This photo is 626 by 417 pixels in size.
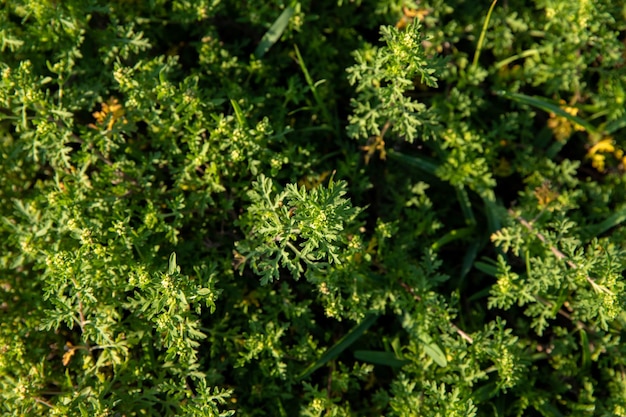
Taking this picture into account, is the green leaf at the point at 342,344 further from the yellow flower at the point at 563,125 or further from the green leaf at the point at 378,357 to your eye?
the yellow flower at the point at 563,125

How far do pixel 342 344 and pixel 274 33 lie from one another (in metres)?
2.54

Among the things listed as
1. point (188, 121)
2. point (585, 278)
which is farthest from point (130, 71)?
point (585, 278)

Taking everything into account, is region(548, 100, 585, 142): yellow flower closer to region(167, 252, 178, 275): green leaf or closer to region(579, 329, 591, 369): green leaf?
region(579, 329, 591, 369): green leaf

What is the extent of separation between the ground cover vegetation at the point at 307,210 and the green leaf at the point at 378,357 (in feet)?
0.06

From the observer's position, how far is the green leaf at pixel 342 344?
438 cm

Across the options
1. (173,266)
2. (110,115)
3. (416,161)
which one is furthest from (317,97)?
(173,266)

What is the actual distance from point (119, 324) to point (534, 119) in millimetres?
3954

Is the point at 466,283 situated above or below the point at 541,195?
below

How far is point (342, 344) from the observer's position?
177 inches

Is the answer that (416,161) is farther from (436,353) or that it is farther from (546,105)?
(436,353)

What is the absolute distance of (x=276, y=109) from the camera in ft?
15.3

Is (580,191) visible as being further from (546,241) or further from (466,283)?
(466,283)

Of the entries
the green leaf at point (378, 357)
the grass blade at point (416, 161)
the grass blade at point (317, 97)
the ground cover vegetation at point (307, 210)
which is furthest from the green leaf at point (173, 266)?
the grass blade at point (416, 161)

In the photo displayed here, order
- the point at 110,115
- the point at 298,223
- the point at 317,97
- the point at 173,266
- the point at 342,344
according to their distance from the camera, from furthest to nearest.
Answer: the point at 317,97
the point at 342,344
the point at 110,115
the point at 298,223
the point at 173,266
